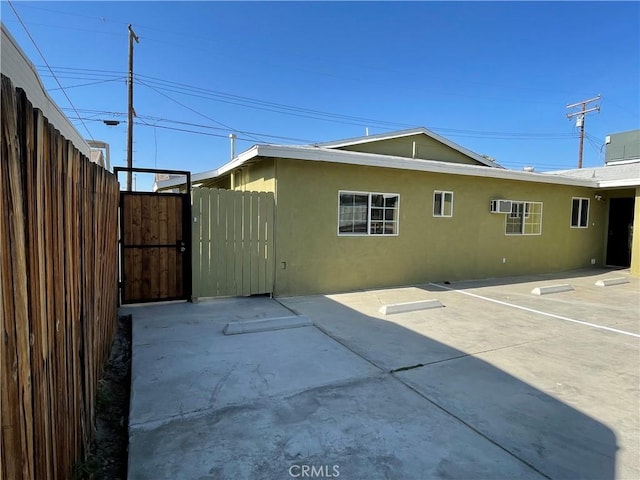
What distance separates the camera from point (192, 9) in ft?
31.5

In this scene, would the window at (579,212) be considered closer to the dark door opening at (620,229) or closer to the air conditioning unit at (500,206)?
the dark door opening at (620,229)

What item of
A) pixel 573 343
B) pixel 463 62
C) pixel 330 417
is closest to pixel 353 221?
pixel 573 343

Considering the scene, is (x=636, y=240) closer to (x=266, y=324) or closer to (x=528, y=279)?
→ (x=528, y=279)

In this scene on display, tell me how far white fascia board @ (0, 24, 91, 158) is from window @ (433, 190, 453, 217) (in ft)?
25.6

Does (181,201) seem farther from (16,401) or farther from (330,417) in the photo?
(16,401)

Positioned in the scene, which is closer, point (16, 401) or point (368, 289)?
point (16, 401)

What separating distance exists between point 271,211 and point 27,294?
573cm

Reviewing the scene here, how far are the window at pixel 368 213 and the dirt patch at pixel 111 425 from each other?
193 inches

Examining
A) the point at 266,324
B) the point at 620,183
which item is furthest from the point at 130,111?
the point at 620,183

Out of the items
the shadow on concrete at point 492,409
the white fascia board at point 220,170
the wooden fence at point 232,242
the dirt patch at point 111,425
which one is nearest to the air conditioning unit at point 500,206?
the shadow on concrete at point 492,409

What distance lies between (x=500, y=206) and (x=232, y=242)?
24.5ft

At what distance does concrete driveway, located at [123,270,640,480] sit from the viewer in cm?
238

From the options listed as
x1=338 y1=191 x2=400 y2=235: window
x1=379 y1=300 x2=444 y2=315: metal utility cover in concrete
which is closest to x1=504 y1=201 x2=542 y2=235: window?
x1=338 y1=191 x2=400 y2=235: window

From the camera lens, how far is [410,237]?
8.77 metres
